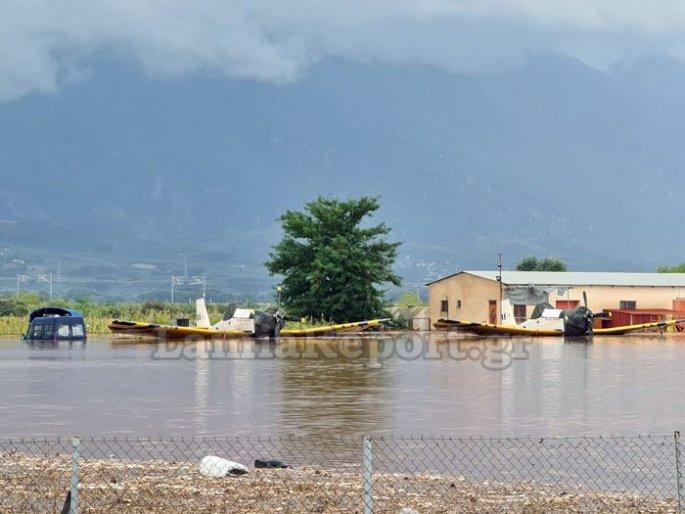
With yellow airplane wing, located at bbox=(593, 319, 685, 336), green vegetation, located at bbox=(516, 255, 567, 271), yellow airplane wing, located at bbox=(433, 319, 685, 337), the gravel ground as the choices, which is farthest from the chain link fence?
green vegetation, located at bbox=(516, 255, 567, 271)

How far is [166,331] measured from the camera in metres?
84.1

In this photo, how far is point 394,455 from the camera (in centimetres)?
2066

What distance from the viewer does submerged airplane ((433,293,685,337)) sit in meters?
85.6

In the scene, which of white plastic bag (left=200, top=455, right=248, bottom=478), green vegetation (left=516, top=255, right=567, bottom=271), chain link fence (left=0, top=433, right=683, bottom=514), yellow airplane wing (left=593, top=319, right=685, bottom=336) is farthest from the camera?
green vegetation (left=516, top=255, right=567, bottom=271)

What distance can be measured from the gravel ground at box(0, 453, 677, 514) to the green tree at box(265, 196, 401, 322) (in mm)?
72419

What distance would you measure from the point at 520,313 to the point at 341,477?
7947cm

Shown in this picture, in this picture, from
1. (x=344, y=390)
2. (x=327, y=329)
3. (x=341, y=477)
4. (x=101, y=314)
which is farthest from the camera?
(x=101, y=314)

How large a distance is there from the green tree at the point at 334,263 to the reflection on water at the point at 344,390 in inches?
788

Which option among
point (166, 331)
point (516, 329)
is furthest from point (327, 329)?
point (516, 329)

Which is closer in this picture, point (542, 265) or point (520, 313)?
point (520, 313)

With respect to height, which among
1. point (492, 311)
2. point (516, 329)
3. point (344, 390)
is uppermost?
point (492, 311)

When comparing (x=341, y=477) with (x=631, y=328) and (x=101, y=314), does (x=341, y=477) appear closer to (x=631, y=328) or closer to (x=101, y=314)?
(x=631, y=328)

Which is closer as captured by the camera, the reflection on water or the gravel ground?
the gravel ground

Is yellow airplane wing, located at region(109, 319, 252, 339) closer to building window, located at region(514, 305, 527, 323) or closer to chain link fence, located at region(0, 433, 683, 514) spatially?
building window, located at region(514, 305, 527, 323)
